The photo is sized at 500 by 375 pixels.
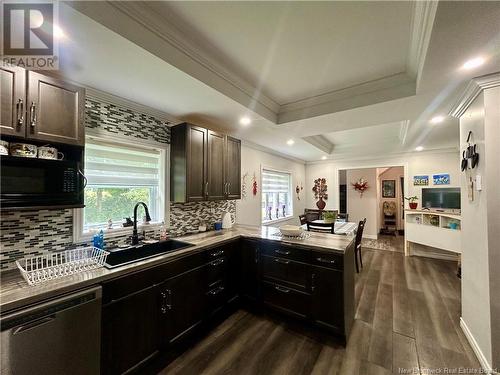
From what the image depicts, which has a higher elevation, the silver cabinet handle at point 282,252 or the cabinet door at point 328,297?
the silver cabinet handle at point 282,252

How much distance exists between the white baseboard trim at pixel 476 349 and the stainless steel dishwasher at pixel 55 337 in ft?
9.70

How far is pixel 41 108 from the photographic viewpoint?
151 centimetres

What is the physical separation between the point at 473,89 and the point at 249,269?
287cm

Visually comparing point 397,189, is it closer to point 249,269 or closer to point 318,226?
point 318,226

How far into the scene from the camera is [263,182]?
15.8 ft

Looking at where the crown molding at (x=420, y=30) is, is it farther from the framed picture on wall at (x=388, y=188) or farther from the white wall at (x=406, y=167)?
the framed picture on wall at (x=388, y=188)

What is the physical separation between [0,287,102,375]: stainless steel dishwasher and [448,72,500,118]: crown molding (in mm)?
3377

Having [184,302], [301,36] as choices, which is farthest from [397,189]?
[184,302]

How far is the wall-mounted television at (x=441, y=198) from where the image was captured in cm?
455

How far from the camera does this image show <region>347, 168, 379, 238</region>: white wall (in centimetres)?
673

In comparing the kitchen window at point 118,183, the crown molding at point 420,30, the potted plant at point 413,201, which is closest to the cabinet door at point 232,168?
the kitchen window at point 118,183

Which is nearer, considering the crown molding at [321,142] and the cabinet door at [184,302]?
the cabinet door at [184,302]

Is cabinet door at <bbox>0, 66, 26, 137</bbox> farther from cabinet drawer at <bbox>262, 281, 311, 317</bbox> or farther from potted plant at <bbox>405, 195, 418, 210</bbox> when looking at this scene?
potted plant at <bbox>405, 195, 418, 210</bbox>

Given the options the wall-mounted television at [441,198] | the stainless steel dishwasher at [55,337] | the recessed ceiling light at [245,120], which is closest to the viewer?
the stainless steel dishwasher at [55,337]
